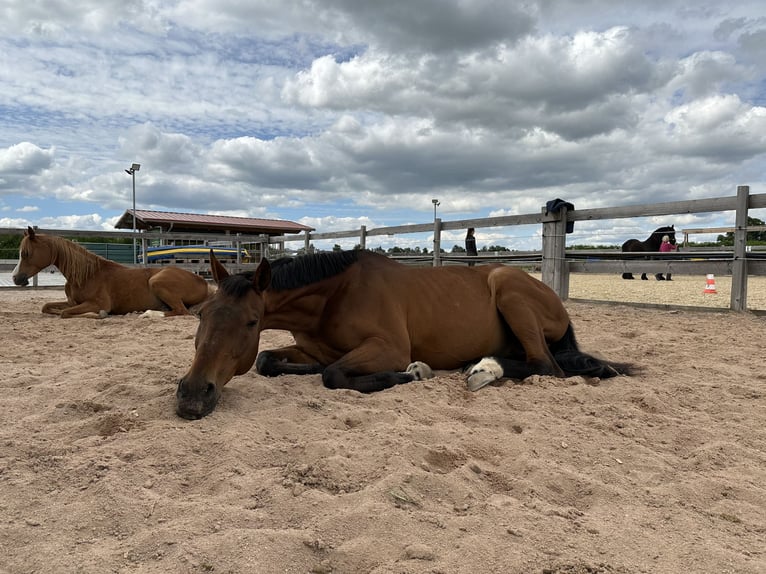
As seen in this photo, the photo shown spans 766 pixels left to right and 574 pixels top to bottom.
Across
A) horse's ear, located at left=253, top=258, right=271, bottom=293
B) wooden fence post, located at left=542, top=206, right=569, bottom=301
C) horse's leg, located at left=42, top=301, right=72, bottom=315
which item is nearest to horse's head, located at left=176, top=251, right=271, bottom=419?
horse's ear, located at left=253, top=258, right=271, bottom=293

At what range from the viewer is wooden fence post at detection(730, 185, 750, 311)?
6.74 meters

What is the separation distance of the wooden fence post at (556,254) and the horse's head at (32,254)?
850cm

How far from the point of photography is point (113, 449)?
2.12m

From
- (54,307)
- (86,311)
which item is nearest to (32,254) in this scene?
(54,307)

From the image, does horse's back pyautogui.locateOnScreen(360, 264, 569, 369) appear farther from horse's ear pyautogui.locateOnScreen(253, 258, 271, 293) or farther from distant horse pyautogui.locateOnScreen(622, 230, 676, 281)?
distant horse pyautogui.locateOnScreen(622, 230, 676, 281)

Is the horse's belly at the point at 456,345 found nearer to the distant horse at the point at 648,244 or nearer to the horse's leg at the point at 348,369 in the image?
the horse's leg at the point at 348,369

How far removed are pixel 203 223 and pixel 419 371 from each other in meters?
26.3

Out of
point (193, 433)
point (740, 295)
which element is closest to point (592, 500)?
point (193, 433)

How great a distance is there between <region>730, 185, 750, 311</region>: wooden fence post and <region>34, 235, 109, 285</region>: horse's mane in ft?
31.4

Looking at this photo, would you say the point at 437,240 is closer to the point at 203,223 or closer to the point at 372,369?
the point at 372,369

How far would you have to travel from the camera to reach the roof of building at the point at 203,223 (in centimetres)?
2680

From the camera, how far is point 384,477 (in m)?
1.90

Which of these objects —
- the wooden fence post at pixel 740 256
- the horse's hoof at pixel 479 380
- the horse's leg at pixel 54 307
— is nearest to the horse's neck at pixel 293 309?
the horse's hoof at pixel 479 380

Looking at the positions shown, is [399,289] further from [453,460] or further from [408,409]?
[453,460]
